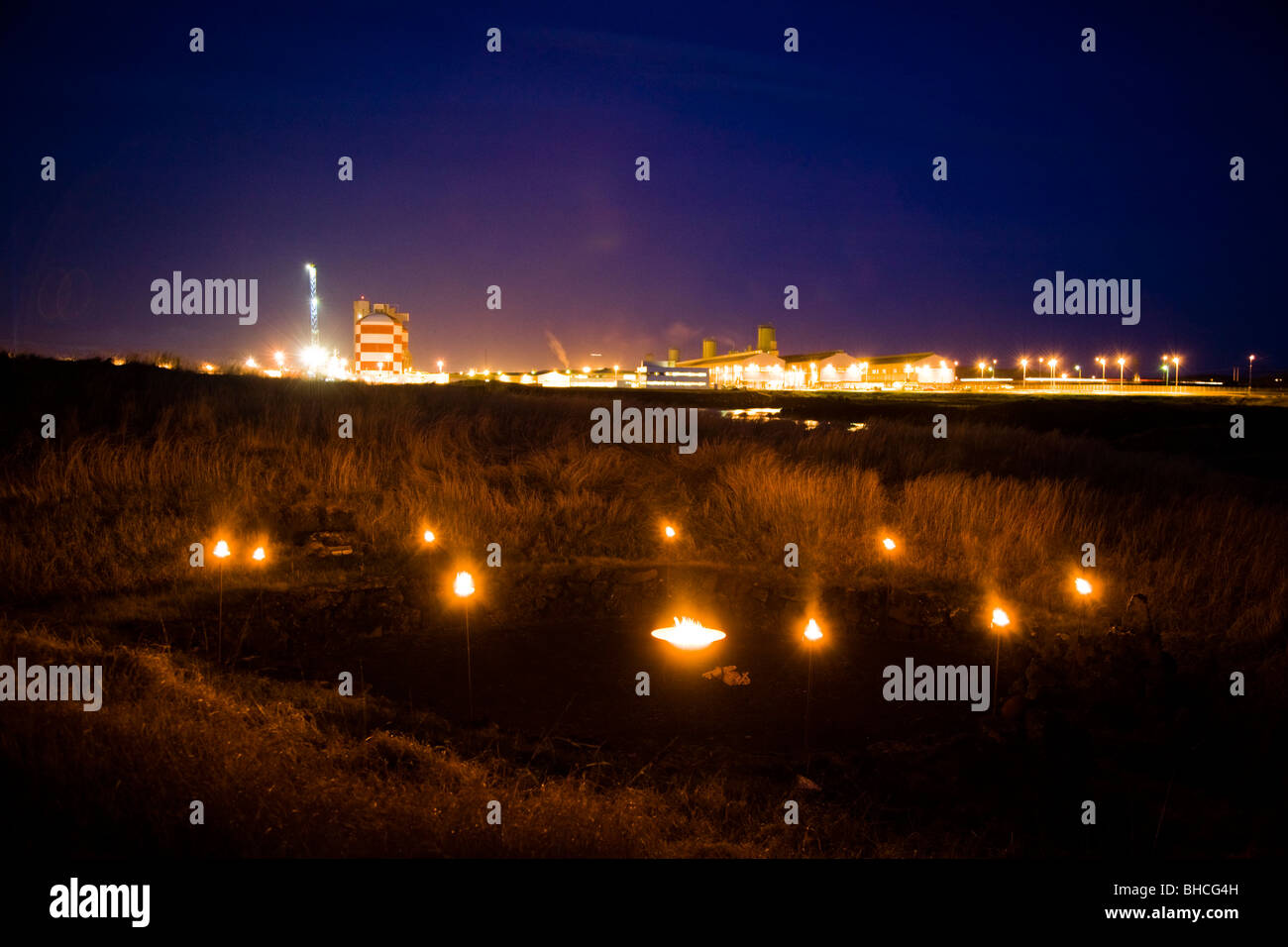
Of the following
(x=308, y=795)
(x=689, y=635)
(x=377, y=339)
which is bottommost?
(x=689, y=635)

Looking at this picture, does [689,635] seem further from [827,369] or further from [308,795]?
[827,369]

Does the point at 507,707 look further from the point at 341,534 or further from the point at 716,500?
the point at 716,500

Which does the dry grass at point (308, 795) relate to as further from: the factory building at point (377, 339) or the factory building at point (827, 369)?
the factory building at point (827, 369)

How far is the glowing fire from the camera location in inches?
298

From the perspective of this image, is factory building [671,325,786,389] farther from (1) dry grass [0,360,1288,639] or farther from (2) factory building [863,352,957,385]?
(1) dry grass [0,360,1288,639]

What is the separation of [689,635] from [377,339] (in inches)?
1008

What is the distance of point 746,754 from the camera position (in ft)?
17.5

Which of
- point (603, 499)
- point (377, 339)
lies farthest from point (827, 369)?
point (603, 499)

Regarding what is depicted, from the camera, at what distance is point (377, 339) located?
1166 inches

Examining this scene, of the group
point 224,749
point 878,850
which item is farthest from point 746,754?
point 224,749

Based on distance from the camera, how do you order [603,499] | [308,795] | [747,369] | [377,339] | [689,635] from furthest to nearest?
[747,369], [377,339], [603,499], [689,635], [308,795]

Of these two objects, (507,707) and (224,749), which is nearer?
(224,749)

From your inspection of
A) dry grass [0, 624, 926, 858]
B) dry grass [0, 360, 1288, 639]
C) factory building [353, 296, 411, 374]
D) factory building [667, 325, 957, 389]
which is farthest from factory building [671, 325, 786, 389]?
dry grass [0, 624, 926, 858]
